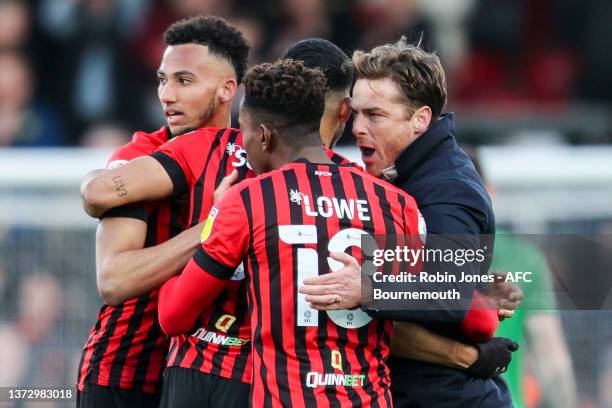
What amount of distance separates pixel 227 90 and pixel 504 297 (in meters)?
1.32

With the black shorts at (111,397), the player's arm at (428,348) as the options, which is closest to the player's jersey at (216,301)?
the black shorts at (111,397)

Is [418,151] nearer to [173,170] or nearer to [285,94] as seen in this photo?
[285,94]

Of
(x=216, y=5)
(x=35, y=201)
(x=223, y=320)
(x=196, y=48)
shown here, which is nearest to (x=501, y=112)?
(x=216, y=5)

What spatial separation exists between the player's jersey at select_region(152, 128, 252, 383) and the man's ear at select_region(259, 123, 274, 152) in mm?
251

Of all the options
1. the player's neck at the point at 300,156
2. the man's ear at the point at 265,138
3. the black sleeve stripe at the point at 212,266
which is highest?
the man's ear at the point at 265,138

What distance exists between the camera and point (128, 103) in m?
8.63

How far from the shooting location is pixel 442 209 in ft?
12.1

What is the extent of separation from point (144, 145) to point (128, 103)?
15.3 ft

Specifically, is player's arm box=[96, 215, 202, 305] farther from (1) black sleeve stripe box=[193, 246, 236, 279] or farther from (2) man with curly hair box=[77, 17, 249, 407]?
(1) black sleeve stripe box=[193, 246, 236, 279]

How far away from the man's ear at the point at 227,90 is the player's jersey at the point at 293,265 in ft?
2.84

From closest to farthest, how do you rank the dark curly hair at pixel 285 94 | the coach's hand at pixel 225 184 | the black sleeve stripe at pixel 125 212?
the dark curly hair at pixel 285 94
the coach's hand at pixel 225 184
the black sleeve stripe at pixel 125 212

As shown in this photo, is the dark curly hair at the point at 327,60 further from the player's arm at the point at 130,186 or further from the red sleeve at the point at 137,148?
the player's arm at the point at 130,186

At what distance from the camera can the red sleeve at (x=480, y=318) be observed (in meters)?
3.80

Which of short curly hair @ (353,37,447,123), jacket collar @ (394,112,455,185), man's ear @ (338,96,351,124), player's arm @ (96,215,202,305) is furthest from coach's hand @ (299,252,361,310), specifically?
man's ear @ (338,96,351,124)
